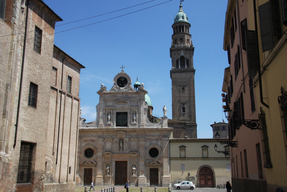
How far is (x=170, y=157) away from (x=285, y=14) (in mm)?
36341

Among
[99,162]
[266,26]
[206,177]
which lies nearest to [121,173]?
[99,162]

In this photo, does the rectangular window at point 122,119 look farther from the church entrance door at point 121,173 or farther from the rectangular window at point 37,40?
the rectangular window at point 37,40

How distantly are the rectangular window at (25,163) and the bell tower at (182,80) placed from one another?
40409mm

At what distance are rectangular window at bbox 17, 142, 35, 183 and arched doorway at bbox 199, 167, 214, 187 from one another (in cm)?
3014

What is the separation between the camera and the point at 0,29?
1459 cm

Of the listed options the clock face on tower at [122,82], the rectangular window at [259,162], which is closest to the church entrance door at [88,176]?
the clock face on tower at [122,82]

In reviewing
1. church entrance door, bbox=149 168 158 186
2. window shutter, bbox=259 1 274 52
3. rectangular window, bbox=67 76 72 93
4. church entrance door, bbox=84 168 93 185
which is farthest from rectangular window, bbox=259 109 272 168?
church entrance door, bbox=84 168 93 185

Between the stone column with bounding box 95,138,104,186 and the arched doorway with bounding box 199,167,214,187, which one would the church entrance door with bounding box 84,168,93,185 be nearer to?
the stone column with bounding box 95,138,104,186

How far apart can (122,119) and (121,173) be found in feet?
26.4

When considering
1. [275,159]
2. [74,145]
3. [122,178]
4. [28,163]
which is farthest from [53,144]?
[122,178]

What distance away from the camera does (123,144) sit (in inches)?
1721

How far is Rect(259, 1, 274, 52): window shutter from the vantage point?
899cm

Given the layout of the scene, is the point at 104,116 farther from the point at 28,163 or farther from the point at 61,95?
the point at 28,163

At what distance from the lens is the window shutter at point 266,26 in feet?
29.5
